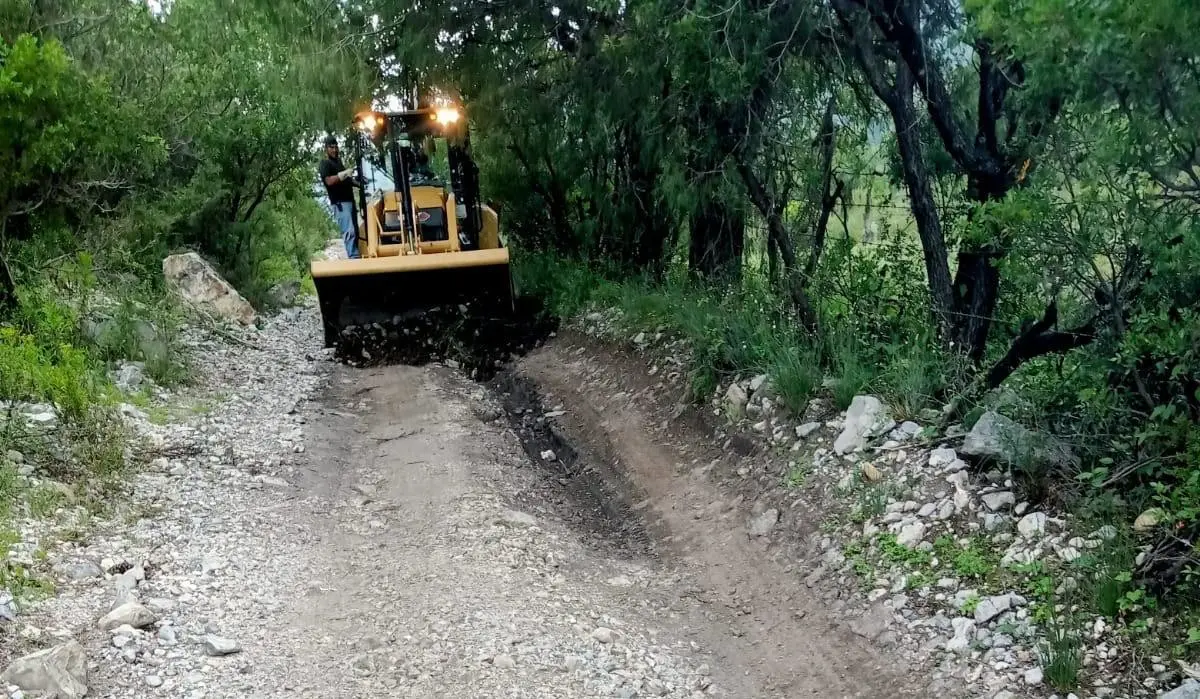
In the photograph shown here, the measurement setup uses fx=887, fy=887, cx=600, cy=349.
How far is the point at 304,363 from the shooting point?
34.0ft

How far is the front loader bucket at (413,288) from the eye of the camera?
9.80 meters

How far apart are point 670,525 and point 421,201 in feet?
21.8

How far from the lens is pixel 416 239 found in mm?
10492

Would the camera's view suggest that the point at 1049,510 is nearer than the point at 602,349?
Yes

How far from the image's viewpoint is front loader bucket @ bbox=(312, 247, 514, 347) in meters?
9.80

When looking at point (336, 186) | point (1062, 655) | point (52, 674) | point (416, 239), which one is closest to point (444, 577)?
point (52, 674)

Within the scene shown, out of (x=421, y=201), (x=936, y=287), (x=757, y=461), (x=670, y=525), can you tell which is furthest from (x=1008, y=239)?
(x=421, y=201)

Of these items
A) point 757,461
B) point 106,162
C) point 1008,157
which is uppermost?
point 106,162

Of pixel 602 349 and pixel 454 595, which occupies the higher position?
pixel 602 349

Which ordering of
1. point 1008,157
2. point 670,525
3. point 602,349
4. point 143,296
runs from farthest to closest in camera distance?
point 143,296 < point 602,349 < point 1008,157 < point 670,525

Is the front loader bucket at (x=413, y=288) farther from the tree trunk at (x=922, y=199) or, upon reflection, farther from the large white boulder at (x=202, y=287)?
the tree trunk at (x=922, y=199)

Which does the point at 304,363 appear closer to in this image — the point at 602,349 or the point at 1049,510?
the point at 602,349

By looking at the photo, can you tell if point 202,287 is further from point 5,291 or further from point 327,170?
point 5,291

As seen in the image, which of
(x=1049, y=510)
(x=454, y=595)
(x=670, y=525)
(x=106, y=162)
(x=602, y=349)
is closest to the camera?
(x=1049, y=510)
